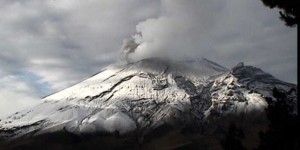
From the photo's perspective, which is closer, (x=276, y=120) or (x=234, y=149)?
(x=276, y=120)

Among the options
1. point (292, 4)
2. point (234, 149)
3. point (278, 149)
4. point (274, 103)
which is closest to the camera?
point (292, 4)

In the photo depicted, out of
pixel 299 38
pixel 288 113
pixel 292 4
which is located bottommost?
pixel 288 113

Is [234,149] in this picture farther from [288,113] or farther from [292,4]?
[292,4]

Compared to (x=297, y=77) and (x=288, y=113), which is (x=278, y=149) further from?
(x=297, y=77)

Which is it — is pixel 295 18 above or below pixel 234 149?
above

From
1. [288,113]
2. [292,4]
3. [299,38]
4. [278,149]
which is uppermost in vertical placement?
[292,4]

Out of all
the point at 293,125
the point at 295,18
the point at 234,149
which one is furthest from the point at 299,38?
the point at 234,149

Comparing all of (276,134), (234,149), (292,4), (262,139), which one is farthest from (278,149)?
(292,4)

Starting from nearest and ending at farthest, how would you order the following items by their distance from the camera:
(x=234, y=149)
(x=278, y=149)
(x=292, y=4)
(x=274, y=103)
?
(x=292, y=4), (x=278, y=149), (x=274, y=103), (x=234, y=149)

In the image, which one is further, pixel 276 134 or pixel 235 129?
pixel 235 129
